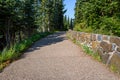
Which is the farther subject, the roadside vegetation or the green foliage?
the green foliage

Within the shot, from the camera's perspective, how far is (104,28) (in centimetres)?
1867

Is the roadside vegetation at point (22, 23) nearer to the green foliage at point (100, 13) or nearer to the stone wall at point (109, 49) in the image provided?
the stone wall at point (109, 49)

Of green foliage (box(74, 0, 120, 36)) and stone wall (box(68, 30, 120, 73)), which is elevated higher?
green foliage (box(74, 0, 120, 36))

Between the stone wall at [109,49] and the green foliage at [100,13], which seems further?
the green foliage at [100,13]

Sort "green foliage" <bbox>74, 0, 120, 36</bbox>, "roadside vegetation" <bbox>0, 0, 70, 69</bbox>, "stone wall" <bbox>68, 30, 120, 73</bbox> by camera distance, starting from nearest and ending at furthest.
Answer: "stone wall" <bbox>68, 30, 120, 73</bbox>
"roadside vegetation" <bbox>0, 0, 70, 69</bbox>
"green foliage" <bbox>74, 0, 120, 36</bbox>

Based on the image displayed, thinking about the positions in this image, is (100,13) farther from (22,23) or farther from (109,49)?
(22,23)

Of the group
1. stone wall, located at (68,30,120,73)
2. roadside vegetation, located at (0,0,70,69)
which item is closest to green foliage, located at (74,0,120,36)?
roadside vegetation, located at (0,0,70,69)

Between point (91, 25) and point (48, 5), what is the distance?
1323 inches

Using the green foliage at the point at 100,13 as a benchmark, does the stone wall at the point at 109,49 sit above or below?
below

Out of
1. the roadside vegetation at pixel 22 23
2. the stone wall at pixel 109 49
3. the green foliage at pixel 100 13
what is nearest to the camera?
the stone wall at pixel 109 49

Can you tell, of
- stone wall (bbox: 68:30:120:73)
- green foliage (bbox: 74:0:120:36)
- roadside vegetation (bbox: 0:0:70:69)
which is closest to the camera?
stone wall (bbox: 68:30:120:73)

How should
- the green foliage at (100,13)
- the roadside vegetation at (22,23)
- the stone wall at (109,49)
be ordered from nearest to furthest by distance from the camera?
the stone wall at (109,49)
the roadside vegetation at (22,23)
the green foliage at (100,13)

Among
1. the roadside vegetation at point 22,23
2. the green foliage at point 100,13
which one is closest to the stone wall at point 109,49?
the roadside vegetation at point 22,23

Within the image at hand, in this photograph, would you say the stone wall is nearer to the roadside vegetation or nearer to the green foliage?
the roadside vegetation
